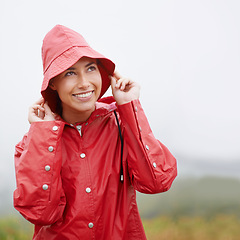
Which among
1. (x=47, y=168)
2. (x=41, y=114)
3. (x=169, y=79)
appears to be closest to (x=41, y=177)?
(x=47, y=168)

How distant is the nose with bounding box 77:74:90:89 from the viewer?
113 centimetres

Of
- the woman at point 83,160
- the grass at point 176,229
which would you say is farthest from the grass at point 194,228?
the woman at point 83,160

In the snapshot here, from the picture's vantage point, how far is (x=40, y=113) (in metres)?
1.23

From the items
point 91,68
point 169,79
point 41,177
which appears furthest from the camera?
point 169,79

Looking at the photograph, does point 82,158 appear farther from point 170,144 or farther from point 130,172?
point 170,144

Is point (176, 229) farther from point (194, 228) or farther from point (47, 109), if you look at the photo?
point (47, 109)

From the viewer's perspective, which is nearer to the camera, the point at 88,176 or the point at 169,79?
the point at 88,176

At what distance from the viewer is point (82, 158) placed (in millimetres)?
1163

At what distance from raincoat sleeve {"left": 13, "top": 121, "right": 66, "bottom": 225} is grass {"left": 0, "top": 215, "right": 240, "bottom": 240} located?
1.03 m

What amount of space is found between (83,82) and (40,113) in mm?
223

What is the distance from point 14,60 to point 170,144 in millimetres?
1102

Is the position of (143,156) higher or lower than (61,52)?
lower

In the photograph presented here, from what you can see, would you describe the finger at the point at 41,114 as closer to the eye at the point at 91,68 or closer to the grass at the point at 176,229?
the eye at the point at 91,68

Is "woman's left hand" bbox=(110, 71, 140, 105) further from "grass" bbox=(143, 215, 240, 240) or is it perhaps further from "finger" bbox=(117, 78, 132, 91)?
"grass" bbox=(143, 215, 240, 240)
